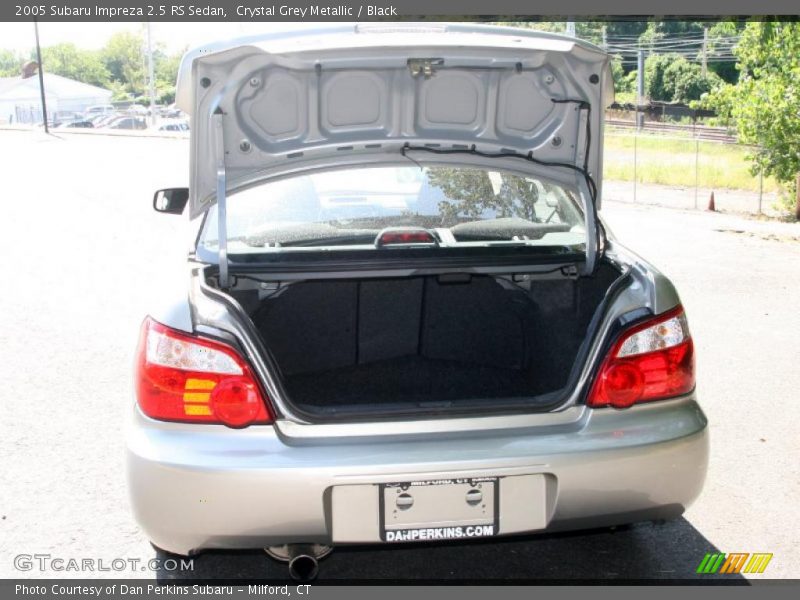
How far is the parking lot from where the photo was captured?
3730mm

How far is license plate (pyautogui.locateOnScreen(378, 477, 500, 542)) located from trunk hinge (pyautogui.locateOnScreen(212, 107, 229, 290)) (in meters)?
1.01

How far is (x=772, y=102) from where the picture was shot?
16.7 m

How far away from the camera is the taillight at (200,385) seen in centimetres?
297

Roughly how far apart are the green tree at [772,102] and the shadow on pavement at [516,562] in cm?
1362

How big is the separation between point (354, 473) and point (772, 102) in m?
15.8

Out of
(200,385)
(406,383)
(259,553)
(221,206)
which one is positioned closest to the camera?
(200,385)

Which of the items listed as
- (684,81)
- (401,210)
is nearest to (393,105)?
(401,210)

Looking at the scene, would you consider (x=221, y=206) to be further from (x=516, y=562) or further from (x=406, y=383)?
(x=516, y=562)

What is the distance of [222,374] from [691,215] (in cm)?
1495

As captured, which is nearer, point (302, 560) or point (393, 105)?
point (302, 560)

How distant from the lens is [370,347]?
4375mm

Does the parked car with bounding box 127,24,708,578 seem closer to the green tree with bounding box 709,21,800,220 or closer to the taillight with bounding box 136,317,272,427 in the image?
the taillight with bounding box 136,317,272,427

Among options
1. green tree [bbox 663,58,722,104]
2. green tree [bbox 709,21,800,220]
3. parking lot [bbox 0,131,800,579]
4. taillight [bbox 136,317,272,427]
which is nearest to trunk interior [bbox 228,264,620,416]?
parking lot [bbox 0,131,800,579]

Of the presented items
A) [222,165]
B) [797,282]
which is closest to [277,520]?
[222,165]
